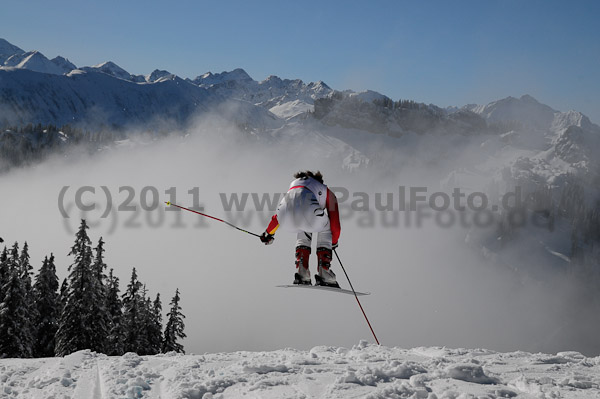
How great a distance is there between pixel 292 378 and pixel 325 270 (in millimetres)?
4172

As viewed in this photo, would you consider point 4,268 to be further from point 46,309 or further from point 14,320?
point 46,309

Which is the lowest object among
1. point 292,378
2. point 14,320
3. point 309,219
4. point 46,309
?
point 46,309

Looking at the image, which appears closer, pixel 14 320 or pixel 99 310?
pixel 14 320

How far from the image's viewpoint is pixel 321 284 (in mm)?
10469

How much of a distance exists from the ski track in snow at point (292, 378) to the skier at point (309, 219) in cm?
273

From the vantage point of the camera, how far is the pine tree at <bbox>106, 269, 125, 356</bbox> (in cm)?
2903

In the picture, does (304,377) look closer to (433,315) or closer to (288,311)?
(288,311)

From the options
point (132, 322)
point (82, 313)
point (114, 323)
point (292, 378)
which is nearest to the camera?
point (292, 378)

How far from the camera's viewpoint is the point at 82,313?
2631 centimetres

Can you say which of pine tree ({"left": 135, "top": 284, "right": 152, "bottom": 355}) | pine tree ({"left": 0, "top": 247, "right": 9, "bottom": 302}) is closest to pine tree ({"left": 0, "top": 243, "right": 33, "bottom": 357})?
pine tree ({"left": 0, "top": 247, "right": 9, "bottom": 302})

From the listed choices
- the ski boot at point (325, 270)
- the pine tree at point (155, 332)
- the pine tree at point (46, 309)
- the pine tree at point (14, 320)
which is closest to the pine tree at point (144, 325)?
the pine tree at point (155, 332)

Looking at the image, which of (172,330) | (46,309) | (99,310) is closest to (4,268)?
(99,310)

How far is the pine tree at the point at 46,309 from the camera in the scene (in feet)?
99.1

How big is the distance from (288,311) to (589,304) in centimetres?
13759
